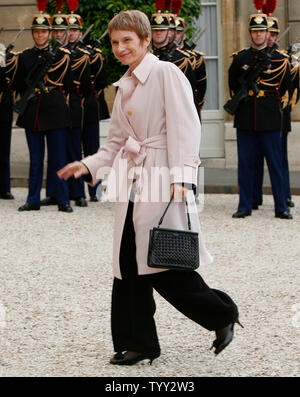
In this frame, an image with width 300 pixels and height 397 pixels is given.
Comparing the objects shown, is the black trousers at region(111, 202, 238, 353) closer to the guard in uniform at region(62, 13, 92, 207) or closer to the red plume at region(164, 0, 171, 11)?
the guard in uniform at region(62, 13, 92, 207)

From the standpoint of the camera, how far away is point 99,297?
21.2 feet

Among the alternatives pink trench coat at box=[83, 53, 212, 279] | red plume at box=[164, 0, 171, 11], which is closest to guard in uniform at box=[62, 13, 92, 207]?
red plume at box=[164, 0, 171, 11]

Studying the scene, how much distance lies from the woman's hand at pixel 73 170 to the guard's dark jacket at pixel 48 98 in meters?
6.04

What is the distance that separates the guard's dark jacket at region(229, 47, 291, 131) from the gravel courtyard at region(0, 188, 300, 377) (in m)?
0.93

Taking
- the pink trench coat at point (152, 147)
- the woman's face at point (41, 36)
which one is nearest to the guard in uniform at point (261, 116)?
the woman's face at point (41, 36)

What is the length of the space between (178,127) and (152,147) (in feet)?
0.57

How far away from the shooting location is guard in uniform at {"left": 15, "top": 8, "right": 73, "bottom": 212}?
10.8 meters

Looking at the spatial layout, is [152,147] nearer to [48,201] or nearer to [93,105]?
[48,201]

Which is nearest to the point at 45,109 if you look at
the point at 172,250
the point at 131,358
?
the point at 131,358

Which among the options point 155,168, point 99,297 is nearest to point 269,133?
point 99,297

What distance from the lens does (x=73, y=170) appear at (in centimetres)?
478

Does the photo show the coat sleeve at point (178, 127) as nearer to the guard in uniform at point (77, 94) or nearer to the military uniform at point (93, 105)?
the guard in uniform at point (77, 94)

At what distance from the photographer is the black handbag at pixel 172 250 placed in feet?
14.9
